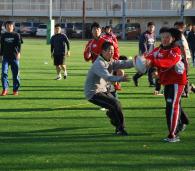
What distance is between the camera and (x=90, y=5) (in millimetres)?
98312

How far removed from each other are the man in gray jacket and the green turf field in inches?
13.7

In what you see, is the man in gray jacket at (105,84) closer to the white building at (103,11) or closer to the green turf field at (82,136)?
the green turf field at (82,136)

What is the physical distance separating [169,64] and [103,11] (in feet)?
284

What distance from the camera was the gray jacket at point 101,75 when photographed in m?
10.3

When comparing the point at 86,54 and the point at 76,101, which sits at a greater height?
the point at 86,54

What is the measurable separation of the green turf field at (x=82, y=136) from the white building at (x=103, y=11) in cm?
7684

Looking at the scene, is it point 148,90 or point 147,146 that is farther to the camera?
point 148,90

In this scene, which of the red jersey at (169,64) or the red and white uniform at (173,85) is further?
the red and white uniform at (173,85)

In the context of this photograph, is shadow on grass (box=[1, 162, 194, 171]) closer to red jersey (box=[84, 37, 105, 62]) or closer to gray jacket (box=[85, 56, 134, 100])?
gray jacket (box=[85, 56, 134, 100])

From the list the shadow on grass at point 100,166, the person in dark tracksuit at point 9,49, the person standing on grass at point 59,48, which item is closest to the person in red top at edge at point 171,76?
the shadow on grass at point 100,166

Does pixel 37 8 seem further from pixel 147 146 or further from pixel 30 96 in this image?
pixel 147 146

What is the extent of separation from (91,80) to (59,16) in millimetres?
87702

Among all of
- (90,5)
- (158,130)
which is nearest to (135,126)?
(158,130)

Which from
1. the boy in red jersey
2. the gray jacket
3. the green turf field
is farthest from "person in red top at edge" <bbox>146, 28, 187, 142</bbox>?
the boy in red jersey
